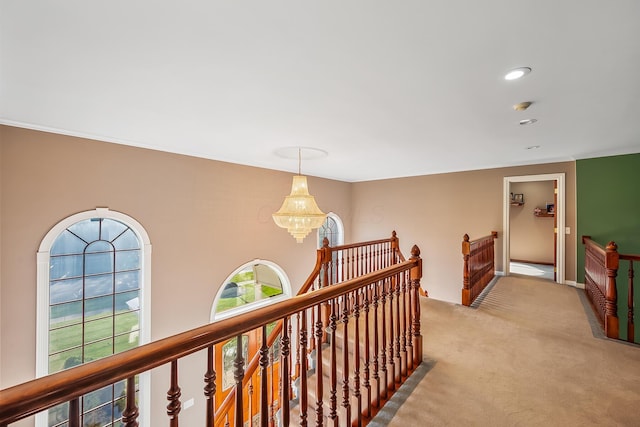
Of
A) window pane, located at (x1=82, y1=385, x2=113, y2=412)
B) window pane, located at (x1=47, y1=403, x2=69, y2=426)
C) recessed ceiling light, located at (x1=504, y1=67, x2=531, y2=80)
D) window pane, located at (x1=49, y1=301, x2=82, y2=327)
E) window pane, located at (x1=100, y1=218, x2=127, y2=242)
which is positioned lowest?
window pane, located at (x1=82, y1=385, x2=113, y2=412)

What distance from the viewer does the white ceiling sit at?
51.7 inches

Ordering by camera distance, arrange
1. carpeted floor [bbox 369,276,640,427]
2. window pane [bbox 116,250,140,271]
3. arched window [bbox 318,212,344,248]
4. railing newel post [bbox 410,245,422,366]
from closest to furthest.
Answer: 1. carpeted floor [bbox 369,276,640,427]
2. railing newel post [bbox 410,245,422,366]
3. window pane [bbox 116,250,140,271]
4. arched window [bbox 318,212,344,248]

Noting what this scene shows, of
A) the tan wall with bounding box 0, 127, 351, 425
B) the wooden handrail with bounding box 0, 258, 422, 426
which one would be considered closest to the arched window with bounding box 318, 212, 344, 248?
the tan wall with bounding box 0, 127, 351, 425

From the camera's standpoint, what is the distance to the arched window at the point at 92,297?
3012mm

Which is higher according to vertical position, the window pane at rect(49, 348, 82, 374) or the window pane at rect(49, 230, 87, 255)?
the window pane at rect(49, 230, 87, 255)

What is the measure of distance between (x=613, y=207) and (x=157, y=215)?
6.85 metres

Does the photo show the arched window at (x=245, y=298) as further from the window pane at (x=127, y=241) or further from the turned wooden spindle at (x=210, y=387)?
the turned wooden spindle at (x=210, y=387)

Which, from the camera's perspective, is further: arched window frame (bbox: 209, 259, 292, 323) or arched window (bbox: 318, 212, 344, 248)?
arched window (bbox: 318, 212, 344, 248)

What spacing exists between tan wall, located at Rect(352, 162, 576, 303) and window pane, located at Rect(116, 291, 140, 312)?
5148 millimetres

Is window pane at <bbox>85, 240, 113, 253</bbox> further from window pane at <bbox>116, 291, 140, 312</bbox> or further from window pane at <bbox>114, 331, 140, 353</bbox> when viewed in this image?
window pane at <bbox>114, 331, 140, 353</bbox>

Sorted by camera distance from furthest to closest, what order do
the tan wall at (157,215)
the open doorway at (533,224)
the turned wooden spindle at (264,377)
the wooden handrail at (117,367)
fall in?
1. the open doorway at (533,224)
2. the tan wall at (157,215)
3. the turned wooden spindle at (264,377)
4. the wooden handrail at (117,367)

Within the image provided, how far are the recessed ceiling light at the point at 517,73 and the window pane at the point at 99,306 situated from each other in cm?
486

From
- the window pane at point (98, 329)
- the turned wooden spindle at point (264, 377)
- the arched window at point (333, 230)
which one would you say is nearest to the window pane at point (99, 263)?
the window pane at point (98, 329)

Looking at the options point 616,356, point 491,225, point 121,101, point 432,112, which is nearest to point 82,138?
point 121,101
